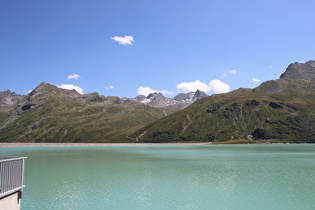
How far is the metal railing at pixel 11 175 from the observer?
2166 cm

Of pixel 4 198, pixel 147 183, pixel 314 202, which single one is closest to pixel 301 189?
pixel 314 202

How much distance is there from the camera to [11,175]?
75.7 feet

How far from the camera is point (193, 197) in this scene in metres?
35.3

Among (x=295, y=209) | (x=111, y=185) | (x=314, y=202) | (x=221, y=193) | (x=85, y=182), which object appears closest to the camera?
(x=295, y=209)

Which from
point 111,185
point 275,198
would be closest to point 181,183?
point 111,185

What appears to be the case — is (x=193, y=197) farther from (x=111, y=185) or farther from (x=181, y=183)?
(x=111, y=185)

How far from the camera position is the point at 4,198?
20.5 m

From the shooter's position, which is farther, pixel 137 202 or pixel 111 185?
pixel 111 185

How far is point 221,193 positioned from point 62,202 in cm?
2192

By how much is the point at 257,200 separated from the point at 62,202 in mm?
25045

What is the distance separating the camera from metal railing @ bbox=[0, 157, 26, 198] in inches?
853

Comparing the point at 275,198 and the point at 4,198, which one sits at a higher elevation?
the point at 4,198

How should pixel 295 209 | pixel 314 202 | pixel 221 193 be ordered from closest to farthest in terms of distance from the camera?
pixel 295 209 < pixel 314 202 < pixel 221 193

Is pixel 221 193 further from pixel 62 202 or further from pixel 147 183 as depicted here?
pixel 62 202
